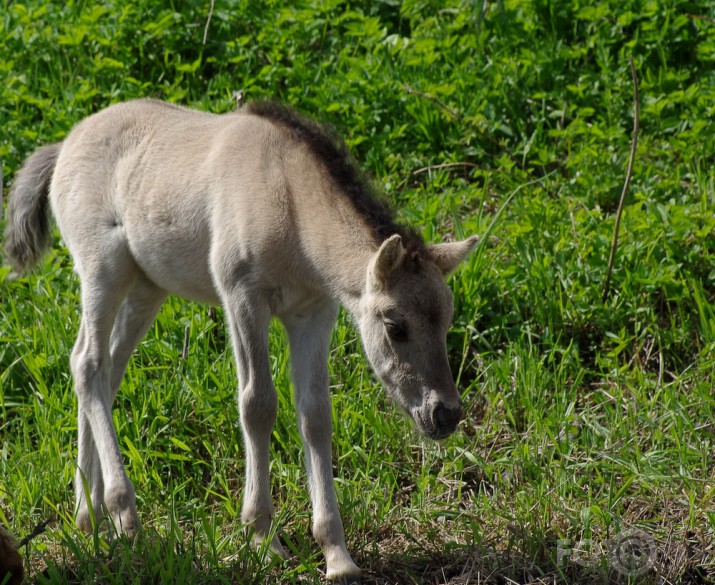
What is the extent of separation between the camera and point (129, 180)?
217 inches

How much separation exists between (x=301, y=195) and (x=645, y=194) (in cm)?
293

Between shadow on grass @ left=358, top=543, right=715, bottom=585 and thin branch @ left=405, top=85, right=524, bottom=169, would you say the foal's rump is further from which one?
thin branch @ left=405, top=85, right=524, bottom=169

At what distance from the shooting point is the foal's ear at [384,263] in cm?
454

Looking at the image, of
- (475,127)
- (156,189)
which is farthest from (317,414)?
(475,127)

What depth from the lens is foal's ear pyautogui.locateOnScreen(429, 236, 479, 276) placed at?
487cm

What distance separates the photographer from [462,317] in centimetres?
647

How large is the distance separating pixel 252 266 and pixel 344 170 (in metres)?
0.61

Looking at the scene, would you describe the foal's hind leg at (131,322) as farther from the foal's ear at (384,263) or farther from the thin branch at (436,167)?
the thin branch at (436,167)

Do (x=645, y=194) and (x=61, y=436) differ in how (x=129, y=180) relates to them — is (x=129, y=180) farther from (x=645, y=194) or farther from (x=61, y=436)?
(x=645, y=194)

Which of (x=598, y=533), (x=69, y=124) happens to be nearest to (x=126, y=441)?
(x=598, y=533)

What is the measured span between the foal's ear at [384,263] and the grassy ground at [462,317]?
1187 millimetres

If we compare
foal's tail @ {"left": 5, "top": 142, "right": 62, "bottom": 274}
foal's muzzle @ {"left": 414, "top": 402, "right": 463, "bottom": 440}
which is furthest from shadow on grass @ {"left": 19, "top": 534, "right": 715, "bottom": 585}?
foal's tail @ {"left": 5, "top": 142, "right": 62, "bottom": 274}

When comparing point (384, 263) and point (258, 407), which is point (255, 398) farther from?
point (384, 263)

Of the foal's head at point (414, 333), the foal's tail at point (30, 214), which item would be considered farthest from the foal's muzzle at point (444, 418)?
the foal's tail at point (30, 214)
